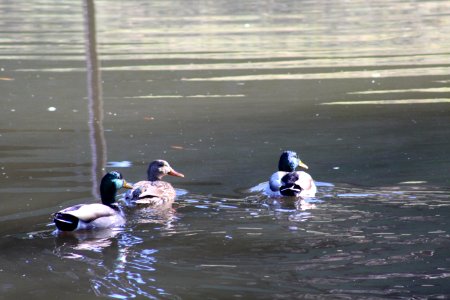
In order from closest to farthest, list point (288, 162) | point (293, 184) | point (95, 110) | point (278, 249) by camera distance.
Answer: point (278, 249)
point (293, 184)
point (288, 162)
point (95, 110)

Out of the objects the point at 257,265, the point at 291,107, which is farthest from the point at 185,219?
the point at 291,107

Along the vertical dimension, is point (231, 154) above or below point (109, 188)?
below

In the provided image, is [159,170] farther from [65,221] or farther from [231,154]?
[65,221]

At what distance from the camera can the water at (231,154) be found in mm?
A: 8898

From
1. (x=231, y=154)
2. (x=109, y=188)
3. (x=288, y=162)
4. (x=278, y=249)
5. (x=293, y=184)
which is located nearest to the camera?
(x=278, y=249)

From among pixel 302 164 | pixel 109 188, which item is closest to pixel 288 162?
pixel 302 164

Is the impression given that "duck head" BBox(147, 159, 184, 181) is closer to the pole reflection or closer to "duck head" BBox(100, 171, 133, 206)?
the pole reflection

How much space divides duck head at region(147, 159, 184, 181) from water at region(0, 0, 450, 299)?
0.25 meters

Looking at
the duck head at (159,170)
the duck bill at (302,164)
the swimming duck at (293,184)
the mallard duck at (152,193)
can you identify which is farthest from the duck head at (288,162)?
the mallard duck at (152,193)

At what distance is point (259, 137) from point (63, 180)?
338 cm

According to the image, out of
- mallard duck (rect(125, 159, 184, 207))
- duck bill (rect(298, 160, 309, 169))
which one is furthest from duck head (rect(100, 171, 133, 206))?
duck bill (rect(298, 160, 309, 169))

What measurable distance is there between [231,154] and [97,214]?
3.84m

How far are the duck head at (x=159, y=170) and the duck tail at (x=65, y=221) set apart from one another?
7.06 ft

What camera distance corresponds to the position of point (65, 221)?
1018 cm
